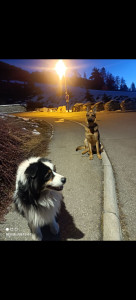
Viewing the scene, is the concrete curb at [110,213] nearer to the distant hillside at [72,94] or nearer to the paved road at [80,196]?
the paved road at [80,196]

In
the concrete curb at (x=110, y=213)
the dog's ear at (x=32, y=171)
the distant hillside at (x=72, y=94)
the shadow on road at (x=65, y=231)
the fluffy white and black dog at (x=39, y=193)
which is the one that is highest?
the distant hillside at (x=72, y=94)

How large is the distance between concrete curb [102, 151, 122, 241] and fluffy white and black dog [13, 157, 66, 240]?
3.03 feet

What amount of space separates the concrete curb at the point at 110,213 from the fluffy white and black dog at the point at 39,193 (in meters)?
0.92

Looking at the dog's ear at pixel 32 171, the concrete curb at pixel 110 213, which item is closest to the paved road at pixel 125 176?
the concrete curb at pixel 110 213

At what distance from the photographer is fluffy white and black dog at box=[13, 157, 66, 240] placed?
257 centimetres

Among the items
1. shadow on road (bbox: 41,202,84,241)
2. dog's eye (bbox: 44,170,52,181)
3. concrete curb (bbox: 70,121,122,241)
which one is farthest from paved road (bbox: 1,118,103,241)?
dog's eye (bbox: 44,170,52,181)

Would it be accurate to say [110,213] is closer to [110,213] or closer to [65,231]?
[110,213]

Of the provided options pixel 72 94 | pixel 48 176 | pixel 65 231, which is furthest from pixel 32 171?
pixel 72 94

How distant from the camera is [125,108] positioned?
27.8 meters

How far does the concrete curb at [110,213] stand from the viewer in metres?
2.82

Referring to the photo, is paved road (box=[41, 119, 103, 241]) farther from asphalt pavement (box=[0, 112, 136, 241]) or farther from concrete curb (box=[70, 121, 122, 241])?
concrete curb (box=[70, 121, 122, 241])
